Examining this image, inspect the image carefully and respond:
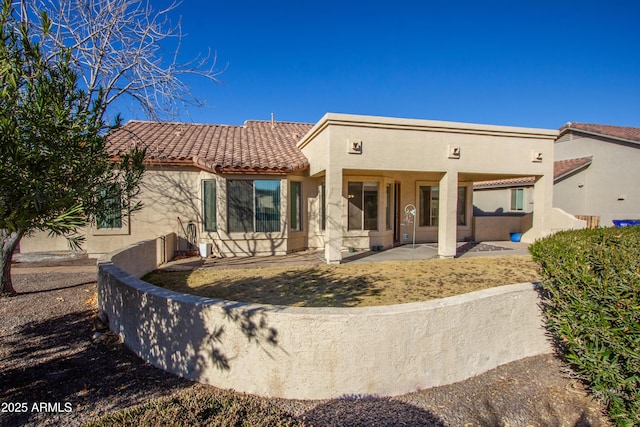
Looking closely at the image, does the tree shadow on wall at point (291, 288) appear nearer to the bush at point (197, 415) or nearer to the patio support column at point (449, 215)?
the bush at point (197, 415)

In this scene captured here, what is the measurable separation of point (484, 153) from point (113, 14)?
13.0 meters

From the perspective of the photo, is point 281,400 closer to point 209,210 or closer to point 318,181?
point 209,210

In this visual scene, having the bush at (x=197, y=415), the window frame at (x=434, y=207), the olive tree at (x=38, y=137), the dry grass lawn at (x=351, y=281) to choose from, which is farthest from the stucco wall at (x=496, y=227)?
the olive tree at (x=38, y=137)

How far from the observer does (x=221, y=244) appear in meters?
12.7

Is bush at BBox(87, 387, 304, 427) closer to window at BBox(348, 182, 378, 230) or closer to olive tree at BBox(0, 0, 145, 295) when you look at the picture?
olive tree at BBox(0, 0, 145, 295)

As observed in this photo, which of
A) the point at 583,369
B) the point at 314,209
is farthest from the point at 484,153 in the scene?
the point at 583,369

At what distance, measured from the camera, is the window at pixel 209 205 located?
1275 centimetres

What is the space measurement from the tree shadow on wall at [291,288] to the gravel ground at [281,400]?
278cm

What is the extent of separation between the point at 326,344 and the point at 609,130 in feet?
93.6

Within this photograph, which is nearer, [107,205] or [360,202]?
[107,205]

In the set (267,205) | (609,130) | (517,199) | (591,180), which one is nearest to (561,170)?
(591,180)

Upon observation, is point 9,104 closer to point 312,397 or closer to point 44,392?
point 44,392

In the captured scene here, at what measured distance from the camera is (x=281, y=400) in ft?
12.9

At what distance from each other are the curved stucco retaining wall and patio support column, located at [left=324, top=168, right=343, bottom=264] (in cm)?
651
